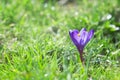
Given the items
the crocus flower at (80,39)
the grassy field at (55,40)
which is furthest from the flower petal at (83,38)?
the grassy field at (55,40)

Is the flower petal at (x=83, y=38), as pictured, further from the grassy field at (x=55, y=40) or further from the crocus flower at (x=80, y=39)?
the grassy field at (x=55, y=40)

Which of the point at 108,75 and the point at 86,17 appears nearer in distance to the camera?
the point at 108,75

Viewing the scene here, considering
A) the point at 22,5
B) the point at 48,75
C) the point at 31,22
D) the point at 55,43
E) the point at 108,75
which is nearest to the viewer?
the point at 48,75

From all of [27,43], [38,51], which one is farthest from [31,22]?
[38,51]

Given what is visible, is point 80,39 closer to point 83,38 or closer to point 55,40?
point 83,38

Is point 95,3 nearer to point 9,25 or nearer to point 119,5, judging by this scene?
point 119,5

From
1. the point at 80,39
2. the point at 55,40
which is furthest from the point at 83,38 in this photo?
the point at 55,40

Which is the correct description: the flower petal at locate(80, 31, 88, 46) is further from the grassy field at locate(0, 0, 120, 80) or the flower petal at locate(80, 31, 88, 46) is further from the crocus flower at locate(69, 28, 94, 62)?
the grassy field at locate(0, 0, 120, 80)

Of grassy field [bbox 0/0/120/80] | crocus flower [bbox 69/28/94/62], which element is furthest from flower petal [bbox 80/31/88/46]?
grassy field [bbox 0/0/120/80]
